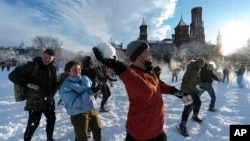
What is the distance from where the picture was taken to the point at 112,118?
759cm

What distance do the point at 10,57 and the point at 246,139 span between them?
10554 centimetres

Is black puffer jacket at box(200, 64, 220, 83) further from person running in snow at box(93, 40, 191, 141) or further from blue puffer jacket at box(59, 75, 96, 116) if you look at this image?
person running in snow at box(93, 40, 191, 141)

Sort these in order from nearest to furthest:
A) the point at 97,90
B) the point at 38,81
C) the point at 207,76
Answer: the point at 97,90 < the point at 38,81 < the point at 207,76

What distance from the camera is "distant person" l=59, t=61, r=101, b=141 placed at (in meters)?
4.03

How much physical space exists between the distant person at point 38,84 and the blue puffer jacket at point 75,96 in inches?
26.8

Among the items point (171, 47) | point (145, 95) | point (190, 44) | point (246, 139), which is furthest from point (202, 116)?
point (171, 47)

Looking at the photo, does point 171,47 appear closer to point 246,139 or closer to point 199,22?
point 199,22

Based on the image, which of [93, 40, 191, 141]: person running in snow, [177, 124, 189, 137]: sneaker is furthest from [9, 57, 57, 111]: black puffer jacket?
[177, 124, 189, 137]: sneaker

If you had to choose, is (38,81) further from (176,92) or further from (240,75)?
(240,75)

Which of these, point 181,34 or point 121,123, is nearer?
point 121,123

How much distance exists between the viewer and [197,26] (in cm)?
9312

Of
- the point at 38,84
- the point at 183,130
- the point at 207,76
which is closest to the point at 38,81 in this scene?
the point at 38,84

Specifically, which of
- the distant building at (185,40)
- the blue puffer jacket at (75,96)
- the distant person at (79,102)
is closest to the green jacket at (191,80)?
the distant person at (79,102)

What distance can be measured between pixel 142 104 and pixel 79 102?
1443 mm
